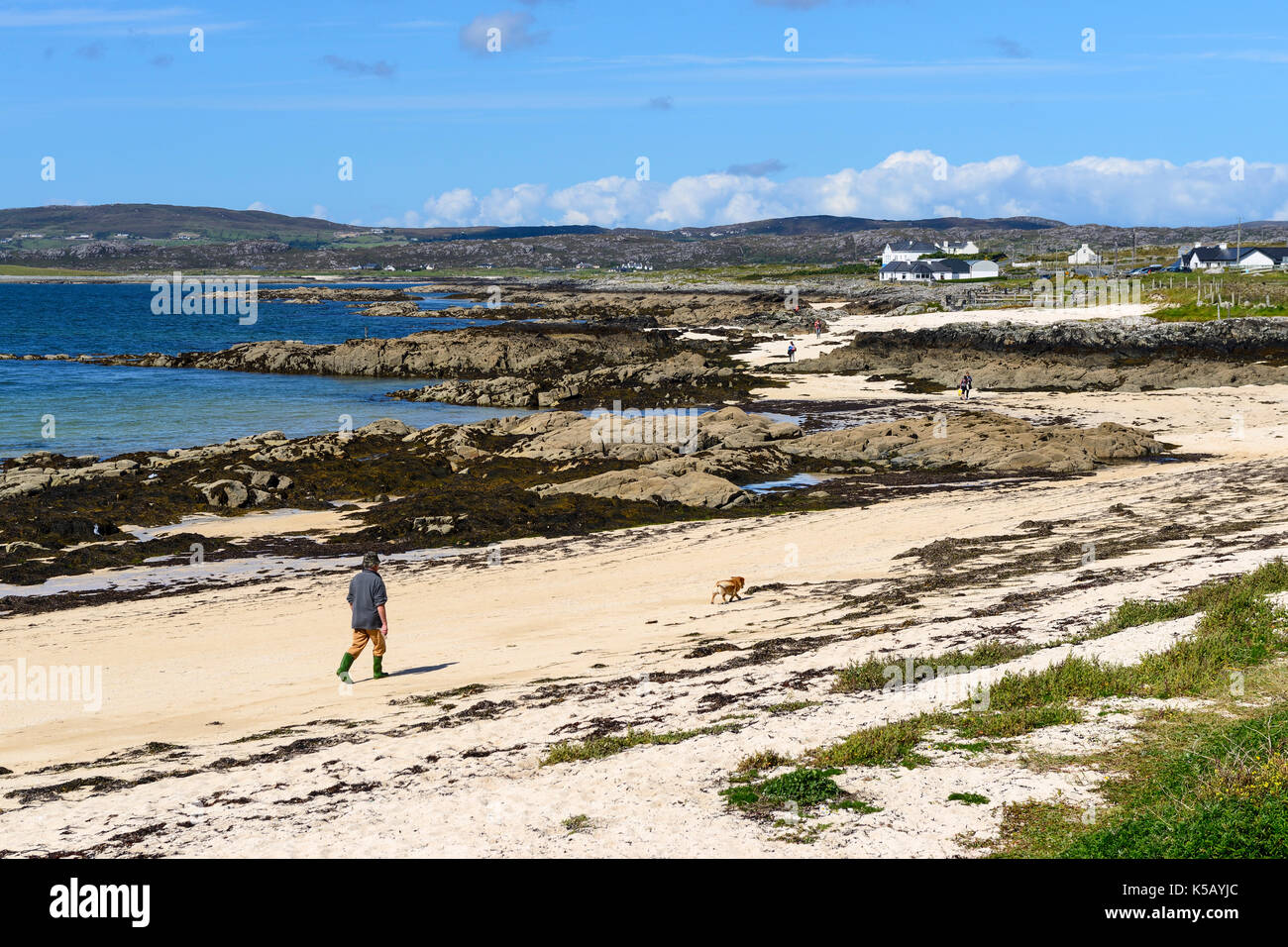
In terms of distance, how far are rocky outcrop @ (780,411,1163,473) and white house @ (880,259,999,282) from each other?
309ft

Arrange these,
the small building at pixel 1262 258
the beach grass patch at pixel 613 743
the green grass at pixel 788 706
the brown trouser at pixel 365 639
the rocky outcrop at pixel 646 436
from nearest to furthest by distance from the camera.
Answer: the beach grass patch at pixel 613 743, the green grass at pixel 788 706, the brown trouser at pixel 365 639, the rocky outcrop at pixel 646 436, the small building at pixel 1262 258

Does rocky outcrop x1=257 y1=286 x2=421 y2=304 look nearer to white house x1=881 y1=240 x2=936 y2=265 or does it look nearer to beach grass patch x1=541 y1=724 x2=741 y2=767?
white house x1=881 y1=240 x2=936 y2=265

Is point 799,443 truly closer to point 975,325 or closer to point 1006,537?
point 1006,537

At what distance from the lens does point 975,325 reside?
2704 inches

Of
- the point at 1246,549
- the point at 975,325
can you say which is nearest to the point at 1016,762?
the point at 1246,549

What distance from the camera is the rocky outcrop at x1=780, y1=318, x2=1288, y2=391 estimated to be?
47188 millimetres

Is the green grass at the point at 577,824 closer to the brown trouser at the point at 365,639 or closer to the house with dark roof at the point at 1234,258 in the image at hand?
the brown trouser at the point at 365,639

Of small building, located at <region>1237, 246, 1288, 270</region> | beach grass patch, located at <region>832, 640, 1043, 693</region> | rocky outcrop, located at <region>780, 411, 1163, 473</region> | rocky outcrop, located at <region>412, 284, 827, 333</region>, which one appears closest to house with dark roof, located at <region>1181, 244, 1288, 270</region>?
small building, located at <region>1237, 246, 1288, 270</region>

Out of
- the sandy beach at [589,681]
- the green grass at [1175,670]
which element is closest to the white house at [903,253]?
the sandy beach at [589,681]

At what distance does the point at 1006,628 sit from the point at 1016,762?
472cm

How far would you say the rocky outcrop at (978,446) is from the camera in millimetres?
30906

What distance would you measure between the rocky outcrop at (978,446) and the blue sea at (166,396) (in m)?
17.1

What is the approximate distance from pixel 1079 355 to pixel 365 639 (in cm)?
4965

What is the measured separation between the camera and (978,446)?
32156 millimetres
